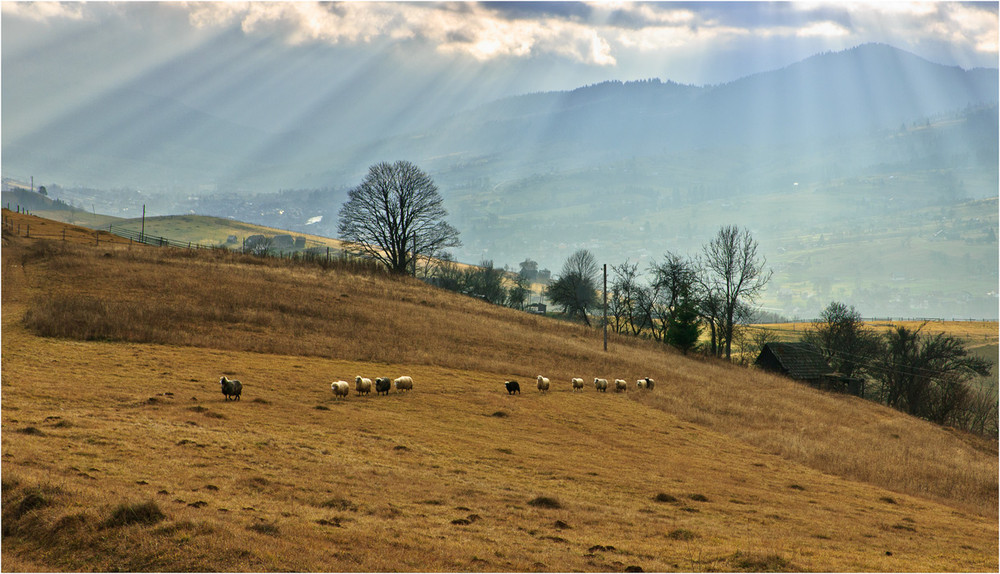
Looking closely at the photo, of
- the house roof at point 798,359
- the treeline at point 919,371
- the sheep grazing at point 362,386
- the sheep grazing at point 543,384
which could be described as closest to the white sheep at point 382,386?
the sheep grazing at point 362,386

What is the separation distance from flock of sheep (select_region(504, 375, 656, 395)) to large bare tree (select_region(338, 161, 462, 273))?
50.3m

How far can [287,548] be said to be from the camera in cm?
1073

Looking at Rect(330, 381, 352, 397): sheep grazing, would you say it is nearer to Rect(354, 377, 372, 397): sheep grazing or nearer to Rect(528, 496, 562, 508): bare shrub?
Rect(354, 377, 372, 397): sheep grazing

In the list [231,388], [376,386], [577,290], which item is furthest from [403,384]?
[577,290]

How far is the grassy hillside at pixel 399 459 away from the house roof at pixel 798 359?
23943 mm

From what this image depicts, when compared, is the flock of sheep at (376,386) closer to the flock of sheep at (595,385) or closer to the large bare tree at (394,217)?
the flock of sheep at (595,385)

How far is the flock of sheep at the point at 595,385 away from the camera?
113 feet

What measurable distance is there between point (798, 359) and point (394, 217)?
5564 centimetres

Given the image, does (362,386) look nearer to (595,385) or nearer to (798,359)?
(595,385)

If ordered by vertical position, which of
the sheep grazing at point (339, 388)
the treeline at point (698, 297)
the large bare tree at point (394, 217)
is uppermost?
the large bare tree at point (394, 217)

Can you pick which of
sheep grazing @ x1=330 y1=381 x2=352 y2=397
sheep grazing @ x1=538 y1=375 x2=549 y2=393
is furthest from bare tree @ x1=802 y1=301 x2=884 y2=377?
sheep grazing @ x1=330 y1=381 x2=352 y2=397

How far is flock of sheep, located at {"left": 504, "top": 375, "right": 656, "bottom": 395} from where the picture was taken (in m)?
34.5

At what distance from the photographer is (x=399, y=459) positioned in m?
19.2

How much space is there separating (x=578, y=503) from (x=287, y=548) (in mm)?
8036
